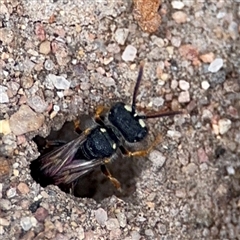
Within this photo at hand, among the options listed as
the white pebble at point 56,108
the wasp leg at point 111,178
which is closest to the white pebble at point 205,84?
the wasp leg at point 111,178

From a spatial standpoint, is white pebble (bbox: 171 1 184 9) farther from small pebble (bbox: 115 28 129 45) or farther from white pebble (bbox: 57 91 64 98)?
white pebble (bbox: 57 91 64 98)

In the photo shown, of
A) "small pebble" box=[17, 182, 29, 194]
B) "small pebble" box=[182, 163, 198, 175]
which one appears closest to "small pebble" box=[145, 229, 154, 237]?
"small pebble" box=[182, 163, 198, 175]

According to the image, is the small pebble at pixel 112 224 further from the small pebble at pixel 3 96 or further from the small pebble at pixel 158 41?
the small pebble at pixel 158 41

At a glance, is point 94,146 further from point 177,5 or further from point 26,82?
point 177,5

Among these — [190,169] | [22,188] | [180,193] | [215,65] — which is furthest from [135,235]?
[215,65]

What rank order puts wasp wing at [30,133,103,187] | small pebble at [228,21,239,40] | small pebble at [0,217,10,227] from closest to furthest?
1. small pebble at [0,217,10,227]
2. wasp wing at [30,133,103,187]
3. small pebble at [228,21,239,40]

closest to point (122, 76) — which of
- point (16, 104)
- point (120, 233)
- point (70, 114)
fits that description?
point (70, 114)

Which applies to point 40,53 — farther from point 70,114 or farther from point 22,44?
point 70,114
